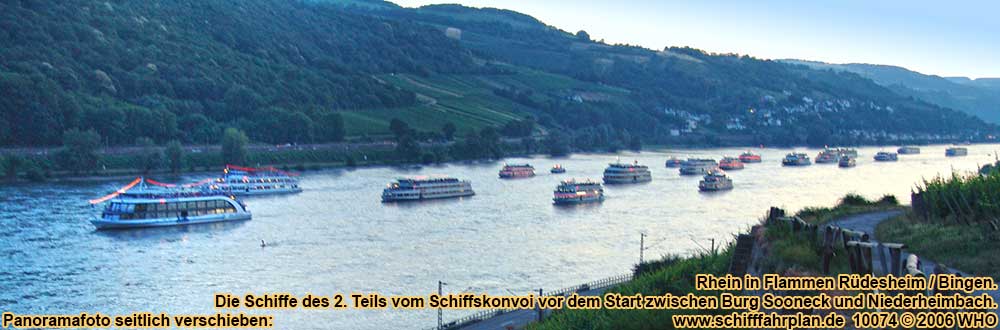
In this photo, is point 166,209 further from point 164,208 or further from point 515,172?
point 515,172

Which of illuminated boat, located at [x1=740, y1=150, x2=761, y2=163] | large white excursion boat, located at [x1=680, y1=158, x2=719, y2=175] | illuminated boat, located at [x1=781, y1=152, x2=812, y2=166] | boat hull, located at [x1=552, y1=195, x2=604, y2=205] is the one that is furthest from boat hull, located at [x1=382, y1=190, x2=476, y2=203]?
illuminated boat, located at [x1=740, y1=150, x2=761, y2=163]

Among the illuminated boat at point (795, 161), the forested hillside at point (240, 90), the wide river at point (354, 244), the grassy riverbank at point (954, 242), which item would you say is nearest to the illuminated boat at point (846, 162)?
the illuminated boat at point (795, 161)

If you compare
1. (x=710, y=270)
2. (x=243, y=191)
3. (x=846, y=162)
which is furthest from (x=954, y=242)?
(x=846, y=162)

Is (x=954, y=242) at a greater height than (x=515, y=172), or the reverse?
(x=954, y=242)

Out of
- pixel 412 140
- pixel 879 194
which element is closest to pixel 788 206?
pixel 879 194

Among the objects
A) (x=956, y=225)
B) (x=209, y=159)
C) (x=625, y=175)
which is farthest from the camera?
(x=209, y=159)

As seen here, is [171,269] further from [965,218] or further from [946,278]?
[946,278]
